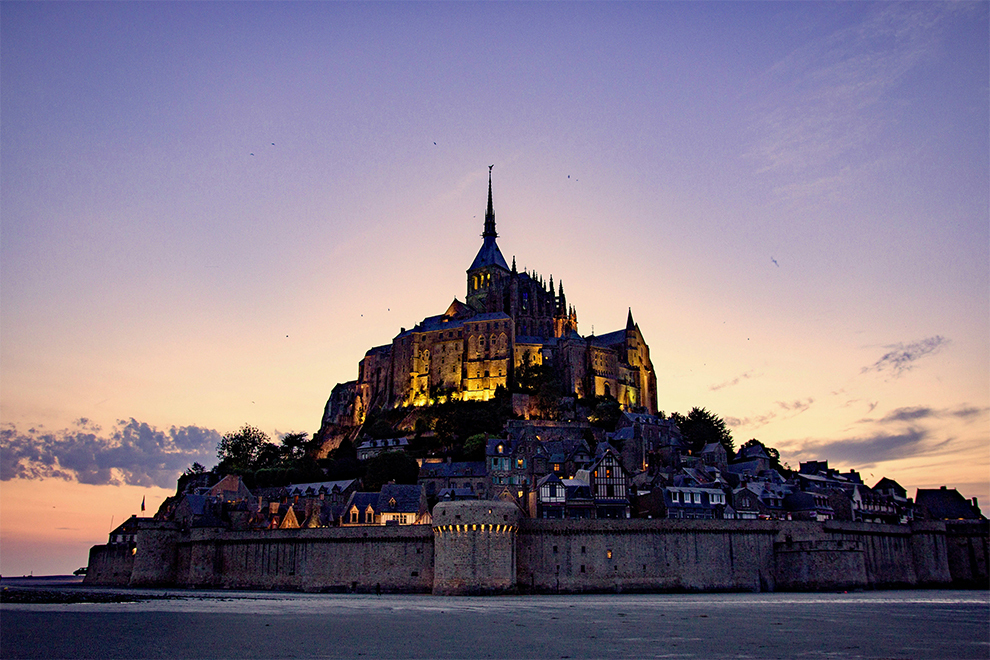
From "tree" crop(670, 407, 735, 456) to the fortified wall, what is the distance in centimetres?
2745

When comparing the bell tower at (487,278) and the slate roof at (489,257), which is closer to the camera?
the bell tower at (487,278)

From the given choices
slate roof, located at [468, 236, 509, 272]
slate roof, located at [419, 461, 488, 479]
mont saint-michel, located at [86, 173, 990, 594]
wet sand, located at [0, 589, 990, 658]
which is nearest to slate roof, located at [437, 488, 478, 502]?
mont saint-michel, located at [86, 173, 990, 594]

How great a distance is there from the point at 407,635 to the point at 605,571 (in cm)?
2569

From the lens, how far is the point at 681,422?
3610 inches

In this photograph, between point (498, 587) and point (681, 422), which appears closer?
point (498, 587)

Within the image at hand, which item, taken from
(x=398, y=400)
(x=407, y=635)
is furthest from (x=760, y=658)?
(x=398, y=400)

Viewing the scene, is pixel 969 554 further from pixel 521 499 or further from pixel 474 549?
pixel 474 549

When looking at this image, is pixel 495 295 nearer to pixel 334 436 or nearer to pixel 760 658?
Answer: pixel 334 436

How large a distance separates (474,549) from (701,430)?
4735 centimetres

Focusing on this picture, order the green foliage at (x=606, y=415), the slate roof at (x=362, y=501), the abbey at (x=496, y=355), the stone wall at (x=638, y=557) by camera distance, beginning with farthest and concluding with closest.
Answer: the abbey at (x=496, y=355) → the green foliage at (x=606, y=415) → the slate roof at (x=362, y=501) → the stone wall at (x=638, y=557)

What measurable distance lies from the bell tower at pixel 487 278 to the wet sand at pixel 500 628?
67.4m

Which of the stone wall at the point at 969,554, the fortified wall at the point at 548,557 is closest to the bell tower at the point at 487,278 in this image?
the fortified wall at the point at 548,557

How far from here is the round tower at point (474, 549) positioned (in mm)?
45188

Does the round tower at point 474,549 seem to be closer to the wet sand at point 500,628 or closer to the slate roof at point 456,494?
the wet sand at point 500,628
